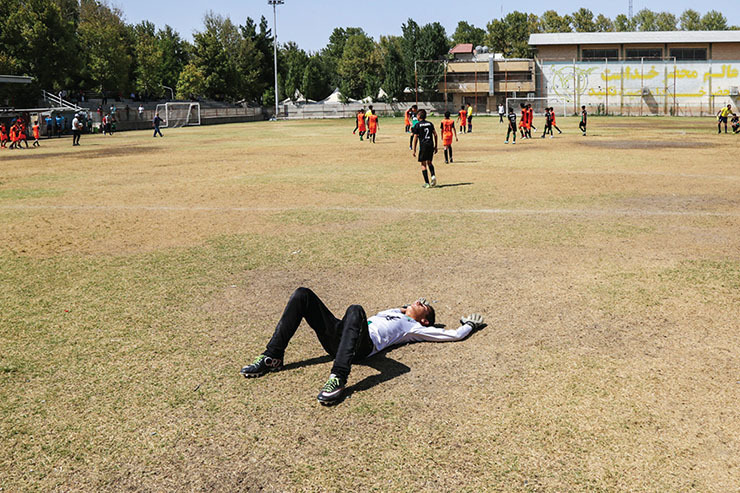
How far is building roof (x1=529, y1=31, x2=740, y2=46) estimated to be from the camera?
78.3 m

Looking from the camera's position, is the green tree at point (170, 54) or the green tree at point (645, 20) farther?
the green tree at point (645, 20)

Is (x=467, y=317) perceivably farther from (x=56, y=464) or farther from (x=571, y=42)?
(x=571, y=42)

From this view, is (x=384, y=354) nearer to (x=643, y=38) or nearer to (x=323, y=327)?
(x=323, y=327)

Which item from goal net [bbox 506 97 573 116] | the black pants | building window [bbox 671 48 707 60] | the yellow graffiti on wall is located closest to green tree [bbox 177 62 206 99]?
goal net [bbox 506 97 573 116]

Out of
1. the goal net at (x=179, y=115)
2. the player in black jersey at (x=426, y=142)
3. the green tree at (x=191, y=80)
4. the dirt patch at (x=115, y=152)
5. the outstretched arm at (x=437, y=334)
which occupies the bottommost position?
the outstretched arm at (x=437, y=334)

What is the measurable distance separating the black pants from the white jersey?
17 cm

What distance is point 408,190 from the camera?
57.1ft

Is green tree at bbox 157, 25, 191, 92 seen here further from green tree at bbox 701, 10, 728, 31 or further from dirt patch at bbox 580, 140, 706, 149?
green tree at bbox 701, 10, 728, 31

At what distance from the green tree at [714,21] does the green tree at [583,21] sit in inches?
1085

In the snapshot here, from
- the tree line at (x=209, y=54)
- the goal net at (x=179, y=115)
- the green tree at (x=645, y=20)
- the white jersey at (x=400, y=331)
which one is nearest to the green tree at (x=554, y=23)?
the tree line at (x=209, y=54)

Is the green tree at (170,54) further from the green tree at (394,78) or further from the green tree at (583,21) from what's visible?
the green tree at (583,21)

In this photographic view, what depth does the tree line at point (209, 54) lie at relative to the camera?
62875 millimetres

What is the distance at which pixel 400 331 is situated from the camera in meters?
6.30

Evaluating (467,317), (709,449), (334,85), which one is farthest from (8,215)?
(334,85)
